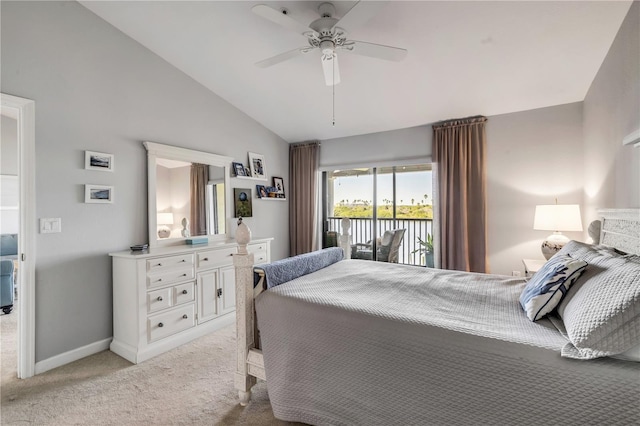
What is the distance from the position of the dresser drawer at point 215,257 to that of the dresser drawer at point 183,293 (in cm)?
22

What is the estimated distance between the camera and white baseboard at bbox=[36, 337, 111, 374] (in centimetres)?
232

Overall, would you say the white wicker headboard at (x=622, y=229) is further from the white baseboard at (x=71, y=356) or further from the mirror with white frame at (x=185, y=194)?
the white baseboard at (x=71, y=356)

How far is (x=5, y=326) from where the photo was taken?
3137 mm

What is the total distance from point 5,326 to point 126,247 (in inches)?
68.0

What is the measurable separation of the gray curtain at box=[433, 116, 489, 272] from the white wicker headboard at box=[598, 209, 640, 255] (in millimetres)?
1385

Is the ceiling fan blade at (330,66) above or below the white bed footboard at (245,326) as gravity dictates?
above

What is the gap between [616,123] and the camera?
6.79 feet

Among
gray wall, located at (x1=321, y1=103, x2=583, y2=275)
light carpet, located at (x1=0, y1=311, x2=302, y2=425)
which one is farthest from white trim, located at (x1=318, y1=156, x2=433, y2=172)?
light carpet, located at (x1=0, y1=311, x2=302, y2=425)

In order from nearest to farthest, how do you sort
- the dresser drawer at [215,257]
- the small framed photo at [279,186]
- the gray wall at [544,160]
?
the gray wall at [544,160]
the dresser drawer at [215,257]
the small framed photo at [279,186]

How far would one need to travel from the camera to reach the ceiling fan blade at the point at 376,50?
6.77ft

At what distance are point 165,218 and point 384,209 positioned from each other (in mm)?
2993

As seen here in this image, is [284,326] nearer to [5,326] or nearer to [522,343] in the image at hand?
[522,343]

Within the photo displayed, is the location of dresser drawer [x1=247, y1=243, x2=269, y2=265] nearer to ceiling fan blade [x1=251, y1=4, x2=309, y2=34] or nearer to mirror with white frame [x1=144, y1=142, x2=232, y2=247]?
mirror with white frame [x1=144, y1=142, x2=232, y2=247]

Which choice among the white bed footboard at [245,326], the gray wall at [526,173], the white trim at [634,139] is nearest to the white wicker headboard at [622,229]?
the white trim at [634,139]
